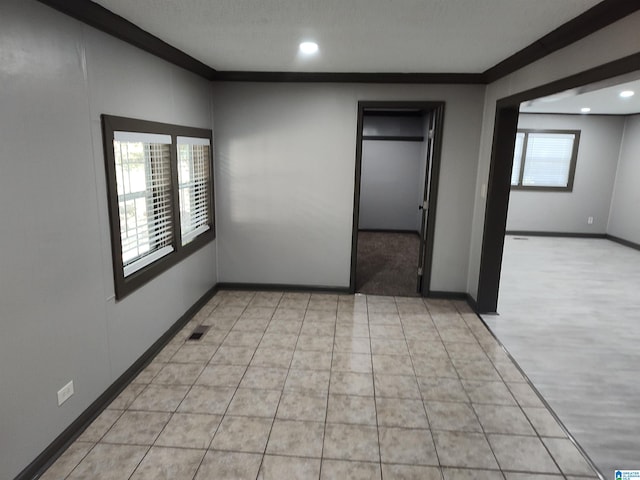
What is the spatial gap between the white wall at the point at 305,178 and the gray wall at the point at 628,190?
16.3 feet

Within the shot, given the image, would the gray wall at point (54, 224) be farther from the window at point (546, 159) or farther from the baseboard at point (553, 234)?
the baseboard at point (553, 234)

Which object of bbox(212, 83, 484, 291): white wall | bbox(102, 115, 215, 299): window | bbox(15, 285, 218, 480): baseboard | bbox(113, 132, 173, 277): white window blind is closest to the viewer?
bbox(15, 285, 218, 480): baseboard

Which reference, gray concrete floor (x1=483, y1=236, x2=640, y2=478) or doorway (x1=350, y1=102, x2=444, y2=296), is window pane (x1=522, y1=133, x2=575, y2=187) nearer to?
gray concrete floor (x1=483, y1=236, x2=640, y2=478)

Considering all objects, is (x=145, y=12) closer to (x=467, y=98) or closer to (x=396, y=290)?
(x=467, y=98)

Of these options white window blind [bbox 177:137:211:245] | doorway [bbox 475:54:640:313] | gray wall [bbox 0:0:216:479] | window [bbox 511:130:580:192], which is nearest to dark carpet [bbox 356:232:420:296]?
doorway [bbox 475:54:640:313]

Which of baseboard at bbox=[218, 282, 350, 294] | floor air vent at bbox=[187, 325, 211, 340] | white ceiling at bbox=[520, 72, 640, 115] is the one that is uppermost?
white ceiling at bbox=[520, 72, 640, 115]

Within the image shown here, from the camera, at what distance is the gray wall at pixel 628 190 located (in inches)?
296

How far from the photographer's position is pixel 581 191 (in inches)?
322

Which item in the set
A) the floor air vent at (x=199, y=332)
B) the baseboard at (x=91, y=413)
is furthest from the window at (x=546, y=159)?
the baseboard at (x=91, y=413)

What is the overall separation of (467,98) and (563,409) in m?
3.13

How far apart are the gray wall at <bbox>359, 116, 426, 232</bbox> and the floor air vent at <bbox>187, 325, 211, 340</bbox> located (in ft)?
16.8

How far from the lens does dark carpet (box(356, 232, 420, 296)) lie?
5.16 m

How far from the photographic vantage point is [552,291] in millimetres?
5203

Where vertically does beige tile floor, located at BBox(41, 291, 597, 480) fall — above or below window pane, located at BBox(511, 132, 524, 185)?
below
